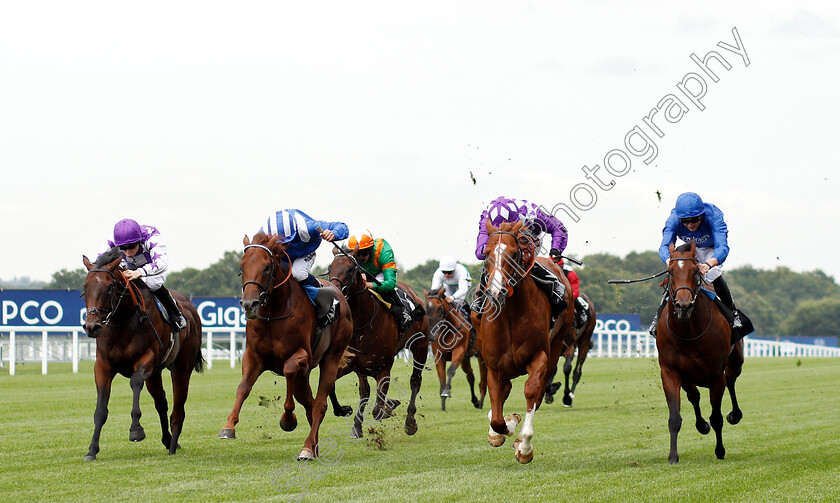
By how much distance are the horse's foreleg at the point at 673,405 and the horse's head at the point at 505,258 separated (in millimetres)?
1648

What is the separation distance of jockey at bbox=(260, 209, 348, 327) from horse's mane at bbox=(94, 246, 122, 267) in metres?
1.32

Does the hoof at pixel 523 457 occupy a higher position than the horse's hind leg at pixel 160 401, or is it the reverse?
the horse's hind leg at pixel 160 401

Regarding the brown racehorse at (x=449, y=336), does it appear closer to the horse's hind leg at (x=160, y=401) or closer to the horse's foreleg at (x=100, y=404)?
the horse's hind leg at (x=160, y=401)

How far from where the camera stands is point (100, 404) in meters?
8.50

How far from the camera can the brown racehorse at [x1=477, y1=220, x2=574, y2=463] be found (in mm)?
7699

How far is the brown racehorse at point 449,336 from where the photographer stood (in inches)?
577

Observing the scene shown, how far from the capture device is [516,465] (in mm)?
8180

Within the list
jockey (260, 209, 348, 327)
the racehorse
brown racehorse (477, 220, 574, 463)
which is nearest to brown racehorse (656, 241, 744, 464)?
brown racehorse (477, 220, 574, 463)

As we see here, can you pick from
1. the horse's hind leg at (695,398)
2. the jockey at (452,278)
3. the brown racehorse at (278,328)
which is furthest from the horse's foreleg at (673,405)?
the jockey at (452,278)

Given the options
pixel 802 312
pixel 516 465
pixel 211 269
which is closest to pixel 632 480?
pixel 516 465

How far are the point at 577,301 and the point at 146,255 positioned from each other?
6274mm

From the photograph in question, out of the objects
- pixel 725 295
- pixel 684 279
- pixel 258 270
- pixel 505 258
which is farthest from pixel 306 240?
pixel 725 295

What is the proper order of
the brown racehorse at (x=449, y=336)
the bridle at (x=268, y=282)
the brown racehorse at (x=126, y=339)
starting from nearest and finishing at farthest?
1. the bridle at (x=268, y=282)
2. the brown racehorse at (x=126, y=339)
3. the brown racehorse at (x=449, y=336)

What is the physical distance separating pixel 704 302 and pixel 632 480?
1.90 metres
